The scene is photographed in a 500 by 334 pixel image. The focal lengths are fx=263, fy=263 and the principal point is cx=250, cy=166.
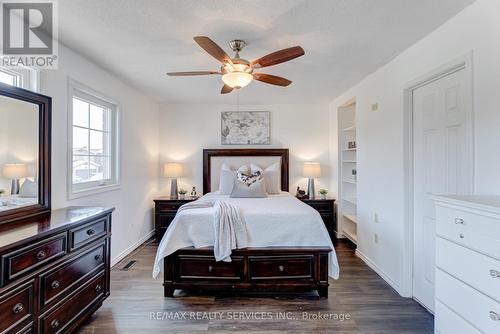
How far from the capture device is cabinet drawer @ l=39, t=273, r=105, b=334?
1724 millimetres

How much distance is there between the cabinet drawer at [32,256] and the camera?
143cm

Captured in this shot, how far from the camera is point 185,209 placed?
2.86m

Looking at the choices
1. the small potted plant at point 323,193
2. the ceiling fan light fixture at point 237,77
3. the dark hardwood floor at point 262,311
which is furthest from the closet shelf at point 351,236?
the ceiling fan light fixture at point 237,77

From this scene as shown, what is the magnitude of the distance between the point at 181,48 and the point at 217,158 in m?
2.62

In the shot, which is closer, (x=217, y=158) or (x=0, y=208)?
(x=0, y=208)

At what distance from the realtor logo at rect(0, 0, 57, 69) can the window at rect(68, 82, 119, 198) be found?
42 cm

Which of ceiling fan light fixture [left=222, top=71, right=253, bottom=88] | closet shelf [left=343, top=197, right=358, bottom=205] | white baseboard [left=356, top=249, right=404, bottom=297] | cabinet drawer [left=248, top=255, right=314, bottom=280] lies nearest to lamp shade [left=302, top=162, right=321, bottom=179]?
closet shelf [left=343, top=197, right=358, bottom=205]

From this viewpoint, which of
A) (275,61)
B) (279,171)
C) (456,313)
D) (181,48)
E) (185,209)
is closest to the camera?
(456,313)

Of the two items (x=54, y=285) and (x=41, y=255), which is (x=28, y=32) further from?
(x=54, y=285)

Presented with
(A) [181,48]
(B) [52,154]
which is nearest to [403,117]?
(A) [181,48]

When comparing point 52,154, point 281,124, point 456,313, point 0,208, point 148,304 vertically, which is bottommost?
point 148,304

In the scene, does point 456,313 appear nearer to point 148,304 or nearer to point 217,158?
point 148,304

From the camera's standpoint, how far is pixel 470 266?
1406 millimetres

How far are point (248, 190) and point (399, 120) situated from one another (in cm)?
220
